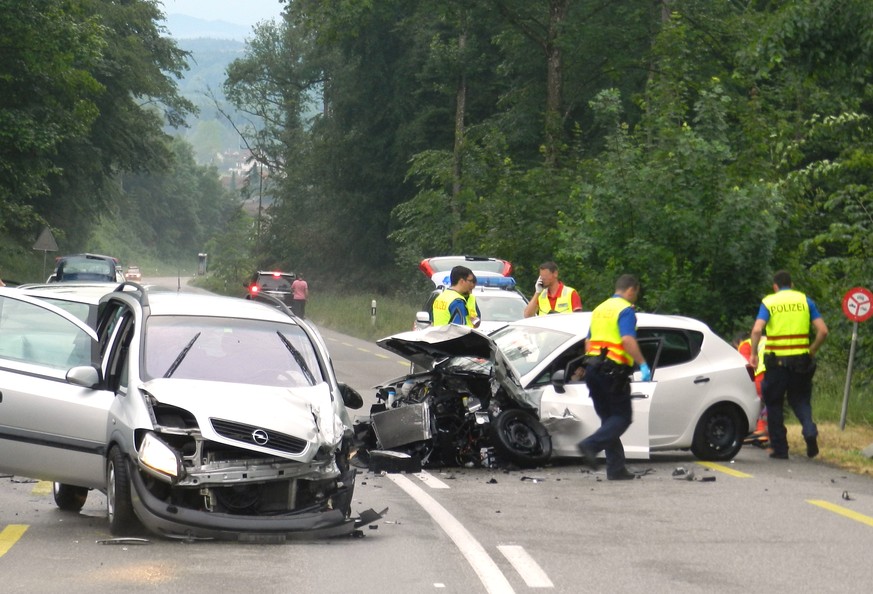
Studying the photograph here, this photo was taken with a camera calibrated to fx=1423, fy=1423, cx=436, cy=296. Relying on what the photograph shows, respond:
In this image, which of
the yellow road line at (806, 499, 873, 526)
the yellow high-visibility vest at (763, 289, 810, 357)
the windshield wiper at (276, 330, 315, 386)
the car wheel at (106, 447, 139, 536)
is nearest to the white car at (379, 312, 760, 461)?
the yellow high-visibility vest at (763, 289, 810, 357)

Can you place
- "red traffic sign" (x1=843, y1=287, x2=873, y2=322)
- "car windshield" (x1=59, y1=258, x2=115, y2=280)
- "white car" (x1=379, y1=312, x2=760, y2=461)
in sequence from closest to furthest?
"white car" (x1=379, y1=312, x2=760, y2=461) < "red traffic sign" (x1=843, y1=287, x2=873, y2=322) < "car windshield" (x1=59, y1=258, x2=115, y2=280)

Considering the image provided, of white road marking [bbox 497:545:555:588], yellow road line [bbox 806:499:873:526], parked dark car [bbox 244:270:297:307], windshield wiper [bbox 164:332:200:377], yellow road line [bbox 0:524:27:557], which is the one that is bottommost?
yellow road line [bbox 0:524:27:557]

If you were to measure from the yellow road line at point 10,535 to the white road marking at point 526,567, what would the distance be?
2988mm

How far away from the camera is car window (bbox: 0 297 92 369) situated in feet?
33.3

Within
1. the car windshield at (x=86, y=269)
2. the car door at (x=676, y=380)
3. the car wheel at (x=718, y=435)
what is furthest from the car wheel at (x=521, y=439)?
the car windshield at (x=86, y=269)

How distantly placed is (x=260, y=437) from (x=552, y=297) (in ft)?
31.2

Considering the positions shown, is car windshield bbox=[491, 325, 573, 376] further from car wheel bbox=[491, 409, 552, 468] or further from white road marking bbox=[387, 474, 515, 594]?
white road marking bbox=[387, 474, 515, 594]

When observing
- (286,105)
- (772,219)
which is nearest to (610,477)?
(772,219)

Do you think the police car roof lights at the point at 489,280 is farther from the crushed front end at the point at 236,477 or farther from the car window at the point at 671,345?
the crushed front end at the point at 236,477

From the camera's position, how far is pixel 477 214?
120 feet

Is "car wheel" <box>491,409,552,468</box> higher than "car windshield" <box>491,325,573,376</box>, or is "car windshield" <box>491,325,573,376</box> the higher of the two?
"car windshield" <box>491,325,573,376</box>

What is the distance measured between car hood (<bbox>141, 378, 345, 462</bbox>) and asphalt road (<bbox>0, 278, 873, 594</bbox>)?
69 centimetres

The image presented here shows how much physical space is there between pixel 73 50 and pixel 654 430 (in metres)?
27.8

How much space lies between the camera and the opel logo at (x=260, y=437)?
863 centimetres
